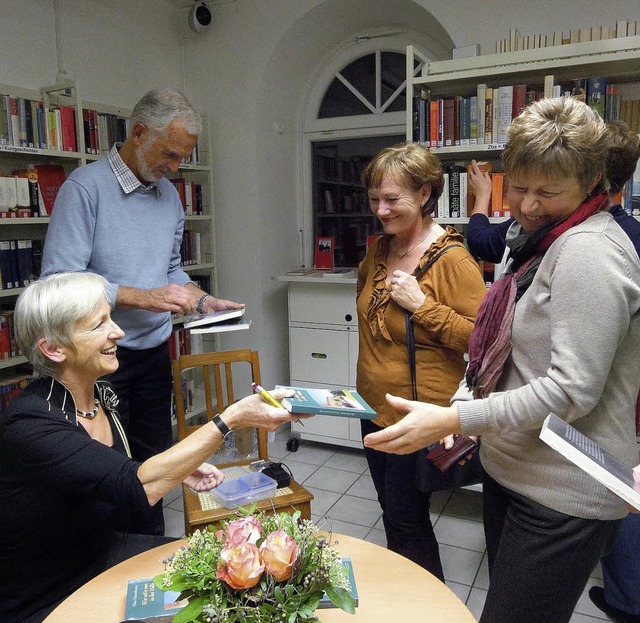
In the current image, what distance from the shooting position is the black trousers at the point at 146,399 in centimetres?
209

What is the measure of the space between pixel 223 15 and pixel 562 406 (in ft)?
11.4

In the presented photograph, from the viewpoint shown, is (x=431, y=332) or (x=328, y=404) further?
(x=431, y=332)

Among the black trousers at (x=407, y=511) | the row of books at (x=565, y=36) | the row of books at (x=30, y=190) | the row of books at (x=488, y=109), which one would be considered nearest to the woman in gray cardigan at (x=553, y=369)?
the black trousers at (x=407, y=511)

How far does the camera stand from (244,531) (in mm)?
901

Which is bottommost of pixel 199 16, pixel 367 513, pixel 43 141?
A: pixel 367 513

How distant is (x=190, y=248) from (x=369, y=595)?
2834 mm

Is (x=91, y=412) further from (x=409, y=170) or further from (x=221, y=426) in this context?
(x=409, y=170)

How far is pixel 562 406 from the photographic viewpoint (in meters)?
1.03

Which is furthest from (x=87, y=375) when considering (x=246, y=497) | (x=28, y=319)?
(x=246, y=497)

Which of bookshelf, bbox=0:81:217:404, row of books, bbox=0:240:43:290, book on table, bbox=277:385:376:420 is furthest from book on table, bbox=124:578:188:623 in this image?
row of books, bbox=0:240:43:290

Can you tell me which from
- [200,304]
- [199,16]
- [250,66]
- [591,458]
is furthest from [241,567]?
[199,16]

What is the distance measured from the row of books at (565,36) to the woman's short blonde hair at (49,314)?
225 centimetres

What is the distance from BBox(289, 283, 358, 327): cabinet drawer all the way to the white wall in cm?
40

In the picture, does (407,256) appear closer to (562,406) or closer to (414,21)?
(562,406)
